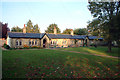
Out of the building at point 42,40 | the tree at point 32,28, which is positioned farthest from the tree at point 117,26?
the tree at point 32,28

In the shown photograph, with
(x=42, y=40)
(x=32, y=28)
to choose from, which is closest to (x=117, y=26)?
(x=42, y=40)

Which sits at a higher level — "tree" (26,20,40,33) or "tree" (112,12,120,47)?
"tree" (26,20,40,33)

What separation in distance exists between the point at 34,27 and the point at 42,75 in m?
43.3

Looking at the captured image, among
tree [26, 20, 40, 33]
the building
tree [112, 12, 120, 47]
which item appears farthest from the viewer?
tree [26, 20, 40, 33]

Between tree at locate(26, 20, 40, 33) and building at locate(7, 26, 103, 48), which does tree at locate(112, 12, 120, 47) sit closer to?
building at locate(7, 26, 103, 48)

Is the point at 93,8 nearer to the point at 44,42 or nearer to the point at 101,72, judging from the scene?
the point at 101,72

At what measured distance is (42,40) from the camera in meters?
31.2

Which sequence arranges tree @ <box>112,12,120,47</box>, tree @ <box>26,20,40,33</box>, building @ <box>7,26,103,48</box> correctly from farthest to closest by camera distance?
tree @ <box>26,20,40,33</box>, building @ <box>7,26,103,48</box>, tree @ <box>112,12,120,47</box>

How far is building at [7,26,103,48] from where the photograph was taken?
27614mm

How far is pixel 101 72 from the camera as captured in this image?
8.51 meters

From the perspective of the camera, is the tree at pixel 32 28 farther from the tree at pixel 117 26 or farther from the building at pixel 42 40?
the tree at pixel 117 26

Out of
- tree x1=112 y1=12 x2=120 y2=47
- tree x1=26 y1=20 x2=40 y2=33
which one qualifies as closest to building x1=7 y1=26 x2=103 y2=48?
tree x1=26 y1=20 x2=40 y2=33

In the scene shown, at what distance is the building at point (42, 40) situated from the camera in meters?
27.6

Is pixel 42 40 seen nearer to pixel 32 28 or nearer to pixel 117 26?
pixel 32 28
